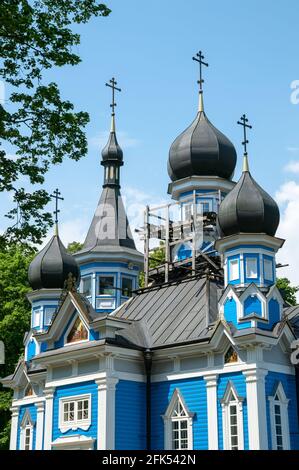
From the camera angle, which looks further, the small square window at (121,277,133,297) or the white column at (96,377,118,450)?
the small square window at (121,277,133,297)

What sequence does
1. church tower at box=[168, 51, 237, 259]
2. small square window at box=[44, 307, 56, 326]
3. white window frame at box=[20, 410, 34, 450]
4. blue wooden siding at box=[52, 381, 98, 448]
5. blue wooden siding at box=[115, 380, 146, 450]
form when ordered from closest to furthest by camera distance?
blue wooden siding at box=[115, 380, 146, 450]
blue wooden siding at box=[52, 381, 98, 448]
white window frame at box=[20, 410, 34, 450]
small square window at box=[44, 307, 56, 326]
church tower at box=[168, 51, 237, 259]

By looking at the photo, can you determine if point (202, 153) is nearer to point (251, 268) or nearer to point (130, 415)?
point (251, 268)

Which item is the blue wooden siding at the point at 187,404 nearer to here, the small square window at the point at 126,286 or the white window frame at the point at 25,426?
the white window frame at the point at 25,426

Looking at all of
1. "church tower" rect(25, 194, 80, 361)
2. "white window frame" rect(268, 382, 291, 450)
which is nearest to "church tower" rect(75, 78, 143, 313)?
"church tower" rect(25, 194, 80, 361)

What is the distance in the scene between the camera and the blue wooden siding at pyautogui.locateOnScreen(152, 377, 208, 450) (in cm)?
2288

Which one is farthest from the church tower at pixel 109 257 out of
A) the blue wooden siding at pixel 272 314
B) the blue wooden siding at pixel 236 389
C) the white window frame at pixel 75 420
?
the blue wooden siding at pixel 236 389

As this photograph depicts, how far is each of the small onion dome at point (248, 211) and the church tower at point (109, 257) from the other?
8635 millimetres

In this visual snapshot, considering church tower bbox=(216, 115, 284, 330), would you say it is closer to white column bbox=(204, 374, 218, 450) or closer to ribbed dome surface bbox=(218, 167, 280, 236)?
ribbed dome surface bbox=(218, 167, 280, 236)

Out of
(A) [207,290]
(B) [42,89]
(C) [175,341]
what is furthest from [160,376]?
(B) [42,89]

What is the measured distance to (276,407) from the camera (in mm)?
22391

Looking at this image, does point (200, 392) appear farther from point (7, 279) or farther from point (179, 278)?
point (7, 279)

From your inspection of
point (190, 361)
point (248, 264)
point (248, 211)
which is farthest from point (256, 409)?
point (248, 211)

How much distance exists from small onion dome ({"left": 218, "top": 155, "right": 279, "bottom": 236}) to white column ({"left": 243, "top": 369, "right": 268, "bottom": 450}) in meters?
4.63
